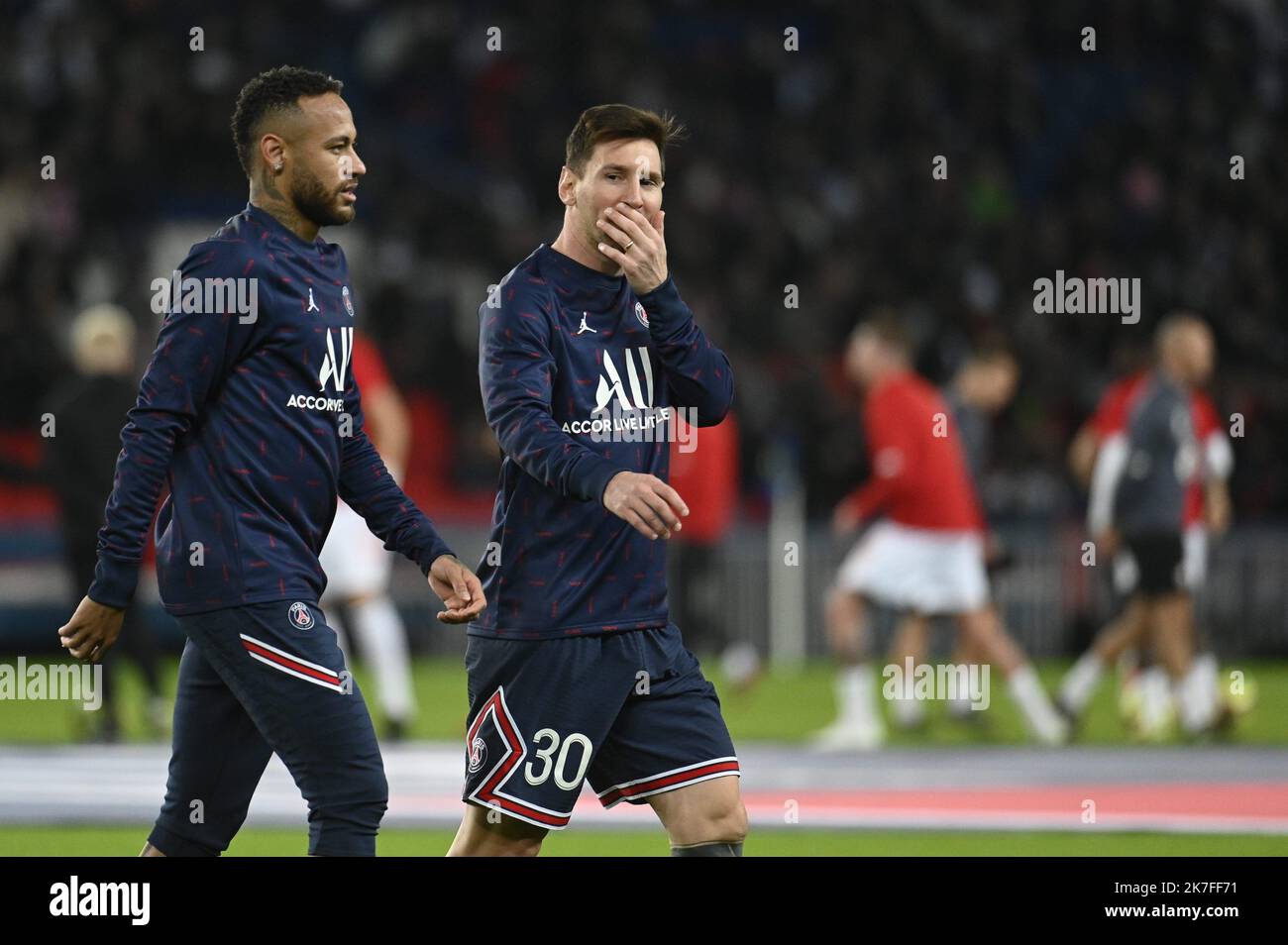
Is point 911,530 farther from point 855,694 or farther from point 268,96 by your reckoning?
point 268,96

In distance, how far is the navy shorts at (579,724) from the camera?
5.18m

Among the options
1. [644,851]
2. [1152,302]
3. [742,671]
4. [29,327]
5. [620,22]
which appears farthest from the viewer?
[620,22]

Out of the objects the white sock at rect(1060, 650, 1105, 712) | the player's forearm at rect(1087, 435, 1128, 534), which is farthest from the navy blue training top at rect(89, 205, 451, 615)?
the player's forearm at rect(1087, 435, 1128, 534)

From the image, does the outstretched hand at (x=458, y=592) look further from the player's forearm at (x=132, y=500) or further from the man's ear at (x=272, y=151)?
the man's ear at (x=272, y=151)

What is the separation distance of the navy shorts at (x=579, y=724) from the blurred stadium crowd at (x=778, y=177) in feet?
42.3

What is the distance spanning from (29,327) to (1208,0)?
14.7 metres

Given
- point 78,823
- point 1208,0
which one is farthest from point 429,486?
point 1208,0

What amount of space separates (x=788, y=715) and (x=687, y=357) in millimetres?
8888

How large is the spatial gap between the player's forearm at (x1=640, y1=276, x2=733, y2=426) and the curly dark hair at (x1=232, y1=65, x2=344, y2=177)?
3.26ft

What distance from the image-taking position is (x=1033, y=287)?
21344 millimetres

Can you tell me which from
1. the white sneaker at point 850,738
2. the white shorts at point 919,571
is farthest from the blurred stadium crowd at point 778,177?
the white sneaker at point 850,738

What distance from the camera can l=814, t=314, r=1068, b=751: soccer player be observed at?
471 inches

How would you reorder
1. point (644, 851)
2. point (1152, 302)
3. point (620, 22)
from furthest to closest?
point (620, 22), point (1152, 302), point (644, 851)

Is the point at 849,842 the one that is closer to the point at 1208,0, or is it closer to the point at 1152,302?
the point at 1152,302
